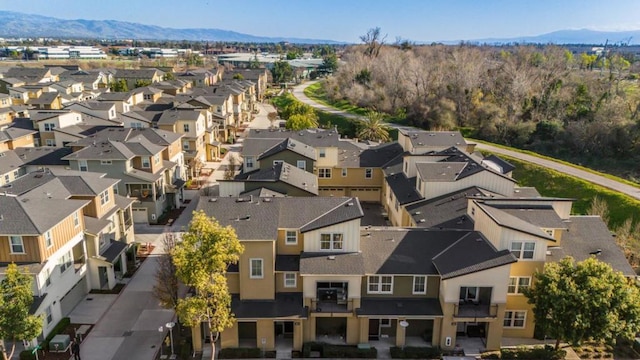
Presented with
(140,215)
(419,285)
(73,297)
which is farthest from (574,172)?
(73,297)

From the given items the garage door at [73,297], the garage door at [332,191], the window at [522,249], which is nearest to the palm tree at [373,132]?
the garage door at [332,191]

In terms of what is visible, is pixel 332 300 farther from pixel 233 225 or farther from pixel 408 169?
pixel 408 169

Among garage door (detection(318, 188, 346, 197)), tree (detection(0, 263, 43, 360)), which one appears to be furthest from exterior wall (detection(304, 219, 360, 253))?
garage door (detection(318, 188, 346, 197))

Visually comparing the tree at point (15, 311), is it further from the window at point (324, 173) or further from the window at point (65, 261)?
the window at point (324, 173)

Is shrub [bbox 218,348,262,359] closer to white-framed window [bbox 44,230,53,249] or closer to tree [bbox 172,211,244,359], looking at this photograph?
tree [bbox 172,211,244,359]

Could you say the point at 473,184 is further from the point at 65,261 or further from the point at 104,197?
the point at 65,261
